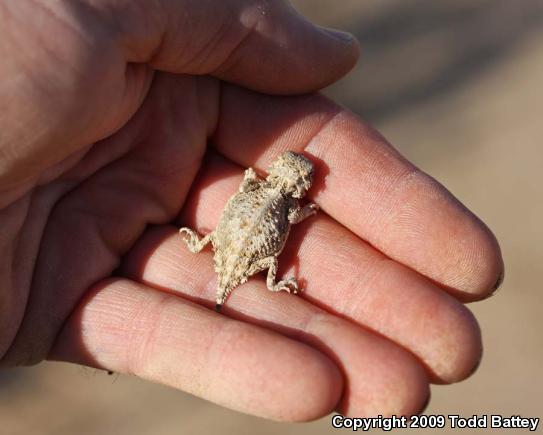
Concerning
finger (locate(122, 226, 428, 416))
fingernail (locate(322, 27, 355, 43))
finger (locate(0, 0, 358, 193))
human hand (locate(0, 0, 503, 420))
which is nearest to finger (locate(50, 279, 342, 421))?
human hand (locate(0, 0, 503, 420))

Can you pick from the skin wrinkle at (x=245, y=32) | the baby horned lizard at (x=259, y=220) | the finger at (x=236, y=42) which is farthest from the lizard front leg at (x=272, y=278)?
the skin wrinkle at (x=245, y=32)

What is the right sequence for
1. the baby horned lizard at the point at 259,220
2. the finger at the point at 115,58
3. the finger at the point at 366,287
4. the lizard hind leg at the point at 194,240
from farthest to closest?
the lizard hind leg at the point at 194,240 < the baby horned lizard at the point at 259,220 < the finger at the point at 366,287 < the finger at the point at 115,58

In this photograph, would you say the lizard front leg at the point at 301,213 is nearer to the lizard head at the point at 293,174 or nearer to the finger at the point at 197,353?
the lizard head at the point at 293,174

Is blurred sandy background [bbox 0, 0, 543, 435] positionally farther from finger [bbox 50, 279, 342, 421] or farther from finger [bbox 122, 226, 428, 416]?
finger [bbox 122, 226, 428, 416]

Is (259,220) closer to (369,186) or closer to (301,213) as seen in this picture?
(301,213)

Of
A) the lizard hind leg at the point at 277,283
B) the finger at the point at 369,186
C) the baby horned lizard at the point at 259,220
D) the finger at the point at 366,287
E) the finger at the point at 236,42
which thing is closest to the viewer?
the finger at the point at 366,287

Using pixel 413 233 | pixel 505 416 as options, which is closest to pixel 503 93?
pixel 505 416
